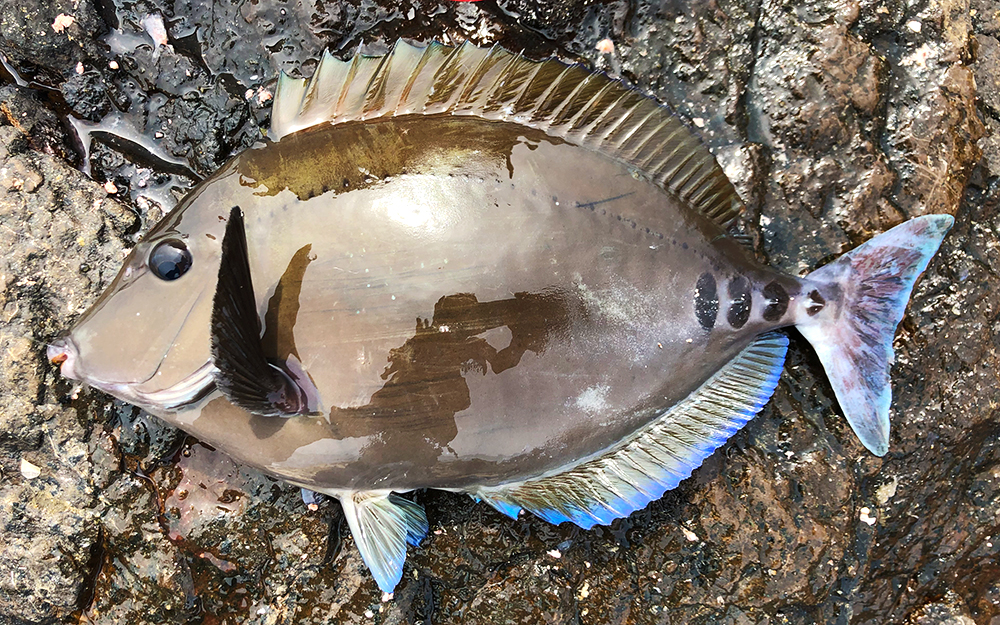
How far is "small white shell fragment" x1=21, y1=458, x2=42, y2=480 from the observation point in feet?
7.73

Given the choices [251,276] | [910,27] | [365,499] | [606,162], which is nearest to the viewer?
[251,276]

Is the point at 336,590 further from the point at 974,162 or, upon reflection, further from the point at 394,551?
the point at 974,162

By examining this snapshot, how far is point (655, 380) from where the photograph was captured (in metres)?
2.11

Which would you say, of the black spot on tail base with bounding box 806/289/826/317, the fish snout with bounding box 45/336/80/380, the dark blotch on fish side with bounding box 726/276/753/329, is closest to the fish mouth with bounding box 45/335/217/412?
the fish snout with bounding box 45/336/80/380

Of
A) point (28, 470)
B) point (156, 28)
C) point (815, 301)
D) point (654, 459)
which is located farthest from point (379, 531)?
point (156, 28)

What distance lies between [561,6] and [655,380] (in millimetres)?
1457

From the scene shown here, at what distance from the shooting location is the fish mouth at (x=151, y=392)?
76.1 inches

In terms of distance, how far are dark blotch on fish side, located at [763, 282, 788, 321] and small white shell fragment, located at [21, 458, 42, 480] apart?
2.74m

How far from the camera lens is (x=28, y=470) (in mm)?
2355

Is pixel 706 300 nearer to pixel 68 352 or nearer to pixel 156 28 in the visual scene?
pixel 68 352

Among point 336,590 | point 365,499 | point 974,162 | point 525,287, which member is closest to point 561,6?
point 525,287

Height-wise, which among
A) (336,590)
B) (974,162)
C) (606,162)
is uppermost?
(974,162)

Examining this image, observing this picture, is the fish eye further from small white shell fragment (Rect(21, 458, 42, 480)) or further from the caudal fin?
the caudal fin

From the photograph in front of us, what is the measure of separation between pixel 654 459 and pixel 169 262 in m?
1.74
